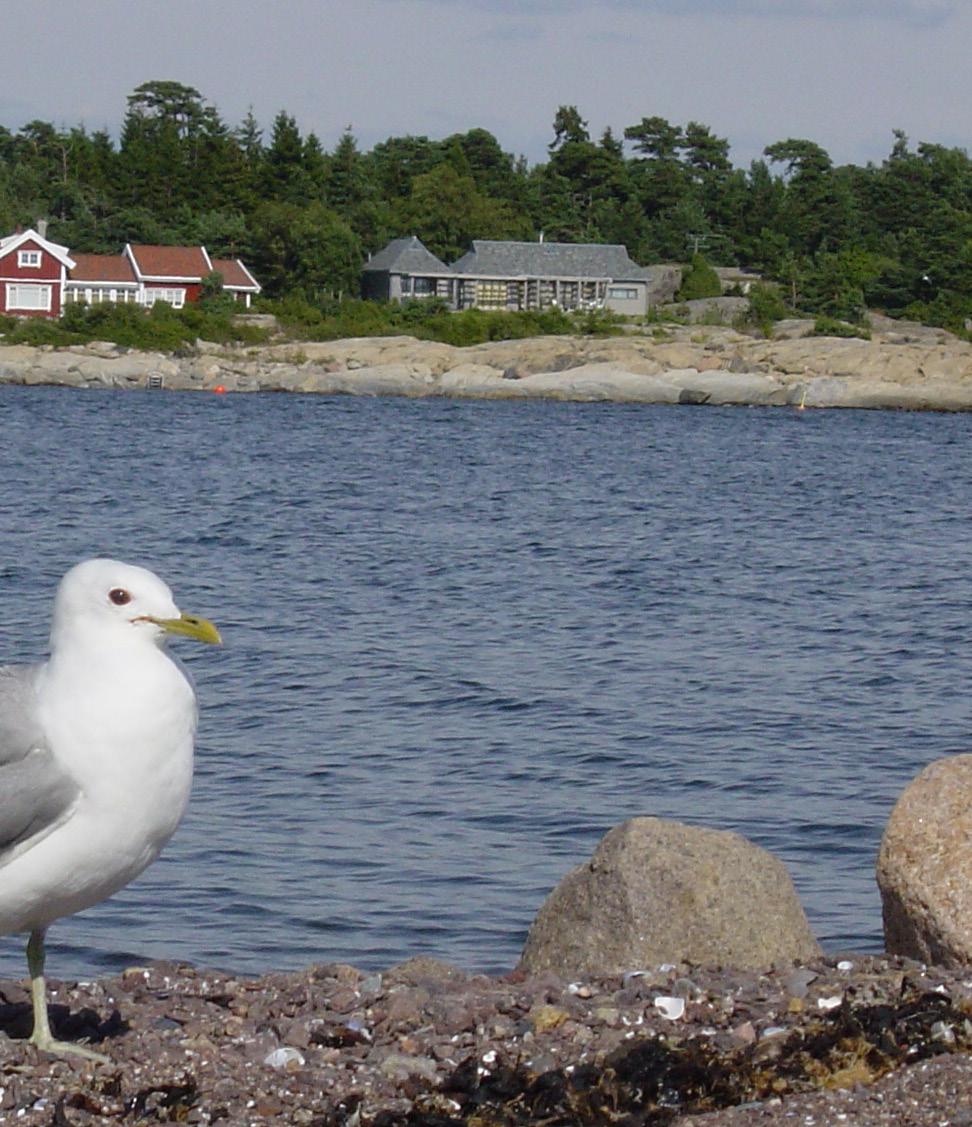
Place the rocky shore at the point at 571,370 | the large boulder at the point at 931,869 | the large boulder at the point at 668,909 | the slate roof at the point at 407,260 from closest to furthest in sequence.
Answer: the large boulder at the point at 931,869 → the large boulder at the point at 668,909 → the rocky shore at the point at 571,370 → the slate roof at the point at 407,260

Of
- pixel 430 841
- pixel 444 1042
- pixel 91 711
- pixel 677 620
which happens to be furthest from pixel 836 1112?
pixel 677 620

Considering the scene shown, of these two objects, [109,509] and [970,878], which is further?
[109,509]

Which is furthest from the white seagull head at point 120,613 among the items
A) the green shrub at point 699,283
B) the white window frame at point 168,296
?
the green shrub at point 699,283

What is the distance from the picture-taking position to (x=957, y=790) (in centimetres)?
824

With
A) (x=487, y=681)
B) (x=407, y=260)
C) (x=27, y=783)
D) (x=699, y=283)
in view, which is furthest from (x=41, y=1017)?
(x=699, y=283)

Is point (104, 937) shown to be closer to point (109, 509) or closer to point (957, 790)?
point (957, 790)

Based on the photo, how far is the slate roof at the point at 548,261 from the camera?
111812mm

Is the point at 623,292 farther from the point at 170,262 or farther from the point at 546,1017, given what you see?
the point at 546,1017

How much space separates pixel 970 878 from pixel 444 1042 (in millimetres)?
2559

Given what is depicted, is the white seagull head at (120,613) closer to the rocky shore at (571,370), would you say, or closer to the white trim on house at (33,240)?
the rocky shore at (571,370)

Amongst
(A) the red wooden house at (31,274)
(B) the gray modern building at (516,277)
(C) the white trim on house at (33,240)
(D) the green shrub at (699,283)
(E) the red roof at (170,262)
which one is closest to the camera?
(C) the white trim on house at (33,240)

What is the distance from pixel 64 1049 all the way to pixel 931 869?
3740 mm

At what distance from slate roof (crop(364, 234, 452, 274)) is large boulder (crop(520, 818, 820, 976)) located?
337 feet

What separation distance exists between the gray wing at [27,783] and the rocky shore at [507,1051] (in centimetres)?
90
